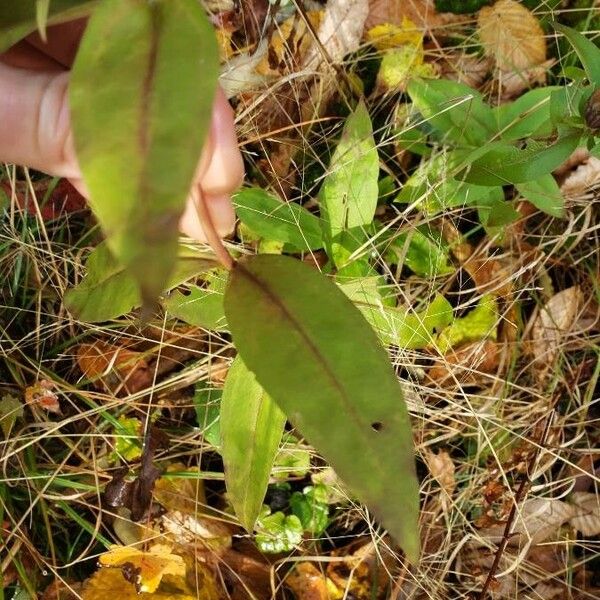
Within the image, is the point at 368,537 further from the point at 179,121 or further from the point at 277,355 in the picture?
the point at 179,121

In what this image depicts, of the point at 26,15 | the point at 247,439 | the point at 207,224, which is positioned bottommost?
the point at 247,439

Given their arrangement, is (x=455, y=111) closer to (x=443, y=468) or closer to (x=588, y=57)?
(x=588, y=57)

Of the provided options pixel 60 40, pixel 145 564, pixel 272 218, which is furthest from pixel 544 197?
pixel 145 564

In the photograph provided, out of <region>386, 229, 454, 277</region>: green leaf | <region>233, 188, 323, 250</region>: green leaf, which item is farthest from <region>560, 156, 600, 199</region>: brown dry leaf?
<region>233, 188, 323, 250</region>: green leaf

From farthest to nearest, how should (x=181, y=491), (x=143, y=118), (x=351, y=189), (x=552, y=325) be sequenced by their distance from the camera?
(x=552, y=325)
(x=181, y=491)
(x=351, y=189)
(x=143, y=118)

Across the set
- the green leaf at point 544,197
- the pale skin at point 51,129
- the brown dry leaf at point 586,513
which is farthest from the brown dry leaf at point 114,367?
the brown dry leaf at point 586,513

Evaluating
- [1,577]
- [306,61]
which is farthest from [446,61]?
[1,577]
